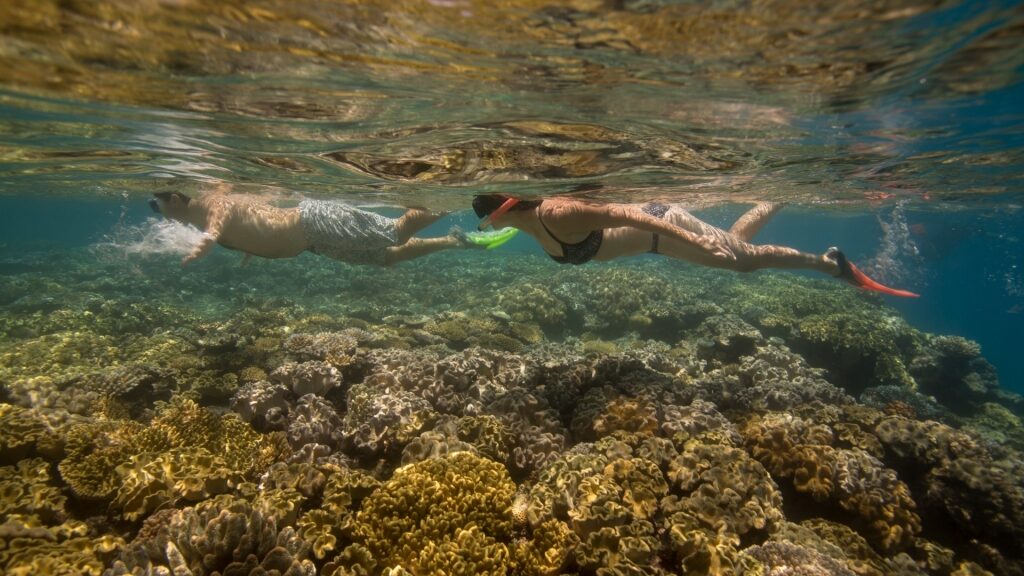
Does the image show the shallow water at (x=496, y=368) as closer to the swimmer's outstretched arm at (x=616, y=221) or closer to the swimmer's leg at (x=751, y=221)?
the swimmer's leg at (x=751, y=221)

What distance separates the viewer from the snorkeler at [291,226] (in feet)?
36.3

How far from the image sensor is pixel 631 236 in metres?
9.05

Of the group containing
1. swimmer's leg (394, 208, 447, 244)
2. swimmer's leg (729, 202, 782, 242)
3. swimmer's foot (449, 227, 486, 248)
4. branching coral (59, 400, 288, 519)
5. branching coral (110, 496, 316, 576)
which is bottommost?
branching coral (59, 400, 288, 519)

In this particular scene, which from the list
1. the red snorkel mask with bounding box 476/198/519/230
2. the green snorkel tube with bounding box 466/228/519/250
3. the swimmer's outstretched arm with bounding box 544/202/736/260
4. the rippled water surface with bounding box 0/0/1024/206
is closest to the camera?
the rippled water surface with bounding box 0/0/1024/206

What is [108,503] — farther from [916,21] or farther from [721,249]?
[916,21]

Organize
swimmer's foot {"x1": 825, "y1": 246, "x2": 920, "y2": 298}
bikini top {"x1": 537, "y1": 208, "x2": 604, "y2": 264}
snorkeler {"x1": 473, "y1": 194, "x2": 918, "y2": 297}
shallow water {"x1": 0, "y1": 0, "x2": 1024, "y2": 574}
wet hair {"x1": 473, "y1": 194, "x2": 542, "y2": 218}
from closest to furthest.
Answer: shallow water {"x1": 0, "y1": 0, "x2": 1024, "y2": 574} → snorkeler {"x1": 473, "y1": 194, "x2": 918, "y2": 297} → wet hair {"x1": 473, "y1": 194, "x2": 542, "y2": 218} → bikini top {"x1": 537, "y1": 208, "x2": 604, "y2": 264} → swimmer's foot {"x1": 825, "y1": 246, "x2": 920, "y2": 298}

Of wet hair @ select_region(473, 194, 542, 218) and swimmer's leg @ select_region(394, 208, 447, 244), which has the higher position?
wet hair @ select_region(473, 194, 542, 218)

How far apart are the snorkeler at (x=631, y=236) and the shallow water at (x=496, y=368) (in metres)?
1.49

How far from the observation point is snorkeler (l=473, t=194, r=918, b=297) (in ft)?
23.8

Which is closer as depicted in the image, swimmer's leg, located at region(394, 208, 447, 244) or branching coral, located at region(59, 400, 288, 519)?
branching coral, located at region(59, 400, 288, 519)

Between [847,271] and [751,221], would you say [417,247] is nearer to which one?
[751,221]

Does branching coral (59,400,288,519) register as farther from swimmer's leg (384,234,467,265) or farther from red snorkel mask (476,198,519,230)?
swimmer's leg (384,234,467,265)

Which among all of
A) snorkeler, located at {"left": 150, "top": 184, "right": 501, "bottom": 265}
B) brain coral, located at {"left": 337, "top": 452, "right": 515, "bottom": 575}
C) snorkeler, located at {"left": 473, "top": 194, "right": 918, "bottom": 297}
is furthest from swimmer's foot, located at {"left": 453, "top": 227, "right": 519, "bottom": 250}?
brain coral, located at {"left": 337, "top": 452, "right": 515, "bottom": 575}

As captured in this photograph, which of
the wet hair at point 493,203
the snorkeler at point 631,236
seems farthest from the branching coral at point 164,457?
the snorkeler at point 631,236
